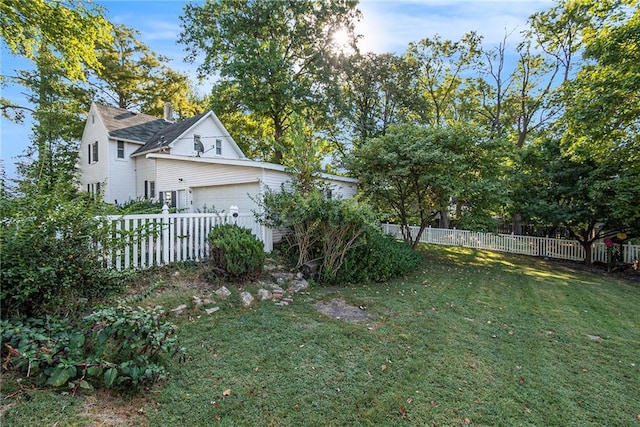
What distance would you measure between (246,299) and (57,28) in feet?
26.3

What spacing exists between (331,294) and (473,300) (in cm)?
295

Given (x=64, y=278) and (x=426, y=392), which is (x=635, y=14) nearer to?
(x=426, y=392)

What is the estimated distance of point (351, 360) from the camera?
3309mm

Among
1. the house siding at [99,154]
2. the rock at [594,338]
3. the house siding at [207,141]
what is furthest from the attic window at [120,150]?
the rock at [594,338]

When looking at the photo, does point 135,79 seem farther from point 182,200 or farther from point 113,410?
point 113,410

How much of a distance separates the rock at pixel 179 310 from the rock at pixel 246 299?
34.0 inches

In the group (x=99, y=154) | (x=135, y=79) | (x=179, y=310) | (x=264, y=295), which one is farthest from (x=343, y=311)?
(x=135, y=79)

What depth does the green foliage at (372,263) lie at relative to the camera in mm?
6867

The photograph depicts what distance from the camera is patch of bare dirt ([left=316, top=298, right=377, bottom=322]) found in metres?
4.62

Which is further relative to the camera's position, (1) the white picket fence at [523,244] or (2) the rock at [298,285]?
(1) the white picket fence at [523,244]

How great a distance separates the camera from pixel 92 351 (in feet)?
8.50

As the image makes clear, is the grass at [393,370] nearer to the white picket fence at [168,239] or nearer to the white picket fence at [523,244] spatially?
the white picket fence at [168,239]

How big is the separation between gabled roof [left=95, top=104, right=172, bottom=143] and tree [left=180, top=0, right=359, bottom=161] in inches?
203

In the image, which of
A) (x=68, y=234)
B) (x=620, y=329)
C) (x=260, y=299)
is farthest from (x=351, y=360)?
(x=620, y=329)
